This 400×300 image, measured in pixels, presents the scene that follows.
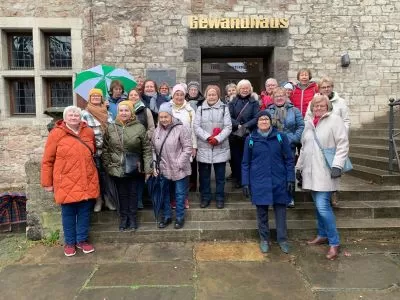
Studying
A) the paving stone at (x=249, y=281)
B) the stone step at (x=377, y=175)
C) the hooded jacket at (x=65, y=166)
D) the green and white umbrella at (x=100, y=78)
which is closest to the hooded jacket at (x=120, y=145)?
the hooded jacket at (x=65, y=166)

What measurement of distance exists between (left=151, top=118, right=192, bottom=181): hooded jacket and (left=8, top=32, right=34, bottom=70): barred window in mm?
6433

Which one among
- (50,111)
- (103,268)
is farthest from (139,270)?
(50,111)

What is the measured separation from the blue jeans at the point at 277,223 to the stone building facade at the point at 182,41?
5.50 metres

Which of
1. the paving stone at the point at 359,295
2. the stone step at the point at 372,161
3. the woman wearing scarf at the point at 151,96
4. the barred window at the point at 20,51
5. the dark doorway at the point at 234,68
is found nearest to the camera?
the paving stone at the point at 359,295

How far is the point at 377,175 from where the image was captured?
5621 mm

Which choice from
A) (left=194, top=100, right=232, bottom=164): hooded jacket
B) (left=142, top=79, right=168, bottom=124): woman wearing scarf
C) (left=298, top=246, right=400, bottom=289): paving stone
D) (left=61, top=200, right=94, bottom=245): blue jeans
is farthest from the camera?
(left=142, top=79, right=168, bottom=124): woman wearing scarf

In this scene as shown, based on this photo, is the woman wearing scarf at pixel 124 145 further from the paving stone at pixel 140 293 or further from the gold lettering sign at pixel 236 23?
the gold lettering sign at pixel 236 23

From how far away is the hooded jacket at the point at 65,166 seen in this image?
3.87 meters

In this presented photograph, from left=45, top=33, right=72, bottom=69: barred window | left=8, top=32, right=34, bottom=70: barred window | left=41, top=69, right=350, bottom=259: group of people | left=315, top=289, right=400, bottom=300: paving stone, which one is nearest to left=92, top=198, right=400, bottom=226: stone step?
left=41, top=69, right=350, bottom=259: group of people

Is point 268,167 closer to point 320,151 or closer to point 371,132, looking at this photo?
point 320,151

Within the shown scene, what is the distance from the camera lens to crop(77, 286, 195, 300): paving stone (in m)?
3.12

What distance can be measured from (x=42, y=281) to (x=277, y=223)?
2592mm

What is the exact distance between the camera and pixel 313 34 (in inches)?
350

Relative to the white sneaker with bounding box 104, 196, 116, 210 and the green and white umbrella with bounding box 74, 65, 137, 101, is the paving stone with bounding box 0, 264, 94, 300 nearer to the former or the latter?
the white sneaker with bounding box 104, 196, 116, 210
